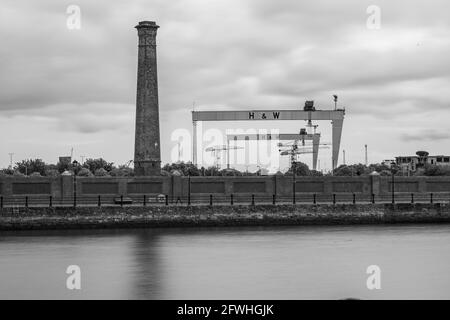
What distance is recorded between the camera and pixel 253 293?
104 ft

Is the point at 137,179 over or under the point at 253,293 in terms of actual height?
over

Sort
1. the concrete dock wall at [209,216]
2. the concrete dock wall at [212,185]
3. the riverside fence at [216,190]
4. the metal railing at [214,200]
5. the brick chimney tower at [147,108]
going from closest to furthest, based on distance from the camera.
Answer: the concrete dock wall at [209,216] < the metal railing at [214,200] < the riverside fence at [216,190] < the concrete dock wall at [212,185] < the brick chimney tower at [147,108]

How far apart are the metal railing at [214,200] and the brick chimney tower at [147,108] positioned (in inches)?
130

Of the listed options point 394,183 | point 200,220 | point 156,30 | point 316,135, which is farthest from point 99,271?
point 316,135

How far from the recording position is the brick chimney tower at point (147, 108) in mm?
62406

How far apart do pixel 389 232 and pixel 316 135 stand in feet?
131

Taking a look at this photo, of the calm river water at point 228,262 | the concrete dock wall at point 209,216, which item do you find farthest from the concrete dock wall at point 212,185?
the calm river water at point 228,262

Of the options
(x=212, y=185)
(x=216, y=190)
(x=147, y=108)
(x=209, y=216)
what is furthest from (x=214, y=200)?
(x=147, y=108)

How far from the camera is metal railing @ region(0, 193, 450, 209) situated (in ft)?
190

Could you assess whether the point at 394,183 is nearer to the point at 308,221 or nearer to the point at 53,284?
the point at 308,221

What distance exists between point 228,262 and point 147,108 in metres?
24.8

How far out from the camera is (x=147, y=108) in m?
63.0

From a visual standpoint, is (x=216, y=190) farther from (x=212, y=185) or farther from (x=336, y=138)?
(x=336, y=138)

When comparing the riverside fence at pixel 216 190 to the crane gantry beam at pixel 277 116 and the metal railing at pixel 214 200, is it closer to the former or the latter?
the metal railing at pixel 214 200
